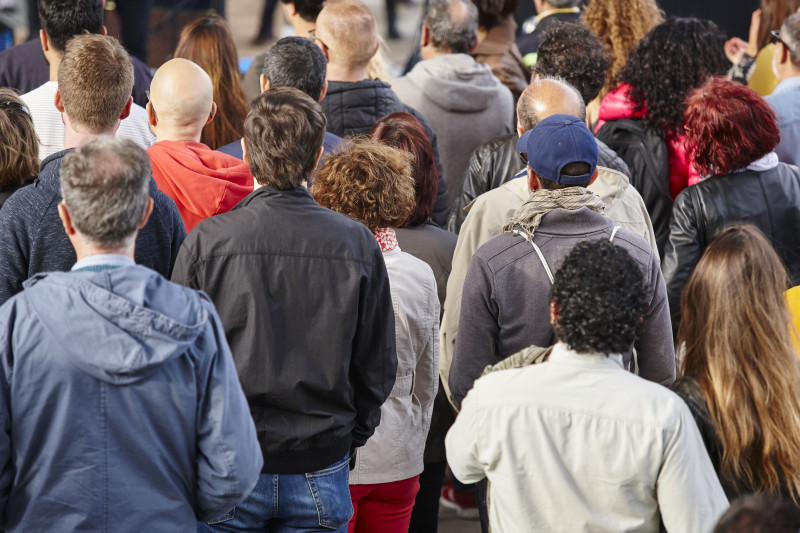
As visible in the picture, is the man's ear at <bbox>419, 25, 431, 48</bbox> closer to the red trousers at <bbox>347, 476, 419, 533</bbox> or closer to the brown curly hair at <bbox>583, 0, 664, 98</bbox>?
the brown curly hair at <bbox>583, 0, 664, 98</bbox>

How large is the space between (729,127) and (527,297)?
3.93 feet

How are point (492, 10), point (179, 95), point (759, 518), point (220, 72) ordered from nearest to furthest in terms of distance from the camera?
point (759, 518) < point (179, 95) < point (220, 72) < point (492, 10)

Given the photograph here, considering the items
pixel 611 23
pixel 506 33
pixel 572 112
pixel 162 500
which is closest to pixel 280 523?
pixel 162 500

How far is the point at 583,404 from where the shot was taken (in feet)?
6.47

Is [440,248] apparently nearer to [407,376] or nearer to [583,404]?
[407,376]

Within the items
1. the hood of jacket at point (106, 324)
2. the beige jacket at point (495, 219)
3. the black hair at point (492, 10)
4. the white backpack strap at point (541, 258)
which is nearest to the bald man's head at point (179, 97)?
the beige jacket at point (495, 219)

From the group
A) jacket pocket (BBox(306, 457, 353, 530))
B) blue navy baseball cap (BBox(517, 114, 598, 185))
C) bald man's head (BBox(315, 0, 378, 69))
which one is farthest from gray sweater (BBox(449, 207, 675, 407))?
bald man's head (BBox(315, 0, 378, 69))

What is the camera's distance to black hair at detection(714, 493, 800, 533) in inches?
61.9

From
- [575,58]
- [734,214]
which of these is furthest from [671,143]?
[734,214]

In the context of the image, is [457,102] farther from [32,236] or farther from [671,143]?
[32,236]

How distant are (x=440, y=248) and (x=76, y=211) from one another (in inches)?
61.4

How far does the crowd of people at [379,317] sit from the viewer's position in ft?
6.35

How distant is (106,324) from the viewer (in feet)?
6.11

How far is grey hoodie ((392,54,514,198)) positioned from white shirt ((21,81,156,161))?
145 cm
